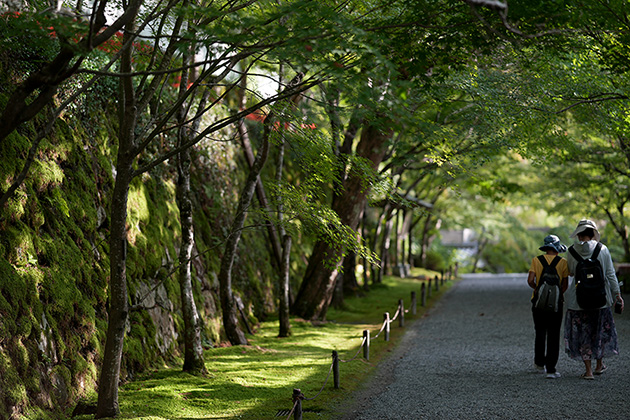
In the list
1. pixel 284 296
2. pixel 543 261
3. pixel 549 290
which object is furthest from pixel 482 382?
pixel 284 296

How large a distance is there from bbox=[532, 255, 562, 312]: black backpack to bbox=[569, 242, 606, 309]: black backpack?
29 centimetres

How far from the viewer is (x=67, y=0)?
855 cm

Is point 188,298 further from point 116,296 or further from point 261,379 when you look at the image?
point 116,296

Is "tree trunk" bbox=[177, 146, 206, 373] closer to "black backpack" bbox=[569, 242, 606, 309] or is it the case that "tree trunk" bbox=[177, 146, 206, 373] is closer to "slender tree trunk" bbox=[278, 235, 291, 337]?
"slender tree trunk" bbox=[278, 235, 291, 337]

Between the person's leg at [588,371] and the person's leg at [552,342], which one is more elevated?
the person's leg at [552,342]

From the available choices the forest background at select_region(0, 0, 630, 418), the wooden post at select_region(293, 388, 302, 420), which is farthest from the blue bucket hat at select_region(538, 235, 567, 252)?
the wooden post at select_region(293, 388, 302, 420)

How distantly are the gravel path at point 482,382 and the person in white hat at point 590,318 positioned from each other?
0.41 metres

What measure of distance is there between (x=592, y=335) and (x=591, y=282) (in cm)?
80

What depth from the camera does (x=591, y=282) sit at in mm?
8359

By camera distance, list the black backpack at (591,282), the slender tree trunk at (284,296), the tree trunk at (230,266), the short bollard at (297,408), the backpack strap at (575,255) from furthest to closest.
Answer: the slender tree trunk at (284,296), the tree trunk at (230,266), the backpack strap at (575,255), the black backpack at (591,282), the short bollard at (297,408)

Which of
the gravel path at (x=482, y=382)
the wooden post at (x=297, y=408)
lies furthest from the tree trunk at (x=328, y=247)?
the wooden post at (x=297, y=408)

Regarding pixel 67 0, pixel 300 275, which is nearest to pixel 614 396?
pixel 67 0

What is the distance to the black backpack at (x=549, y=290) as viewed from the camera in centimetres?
859

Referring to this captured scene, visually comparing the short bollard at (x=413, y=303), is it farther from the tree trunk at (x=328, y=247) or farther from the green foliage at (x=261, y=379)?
the tree trunk at (x=328, y=247)
